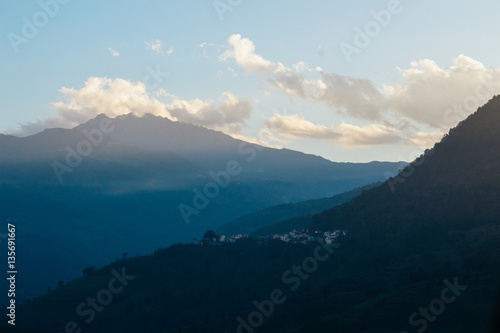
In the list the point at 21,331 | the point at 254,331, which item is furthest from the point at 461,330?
the point at 21,331

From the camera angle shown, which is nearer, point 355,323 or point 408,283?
point 355,323

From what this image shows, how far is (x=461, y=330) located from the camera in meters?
140

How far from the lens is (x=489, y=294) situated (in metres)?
158

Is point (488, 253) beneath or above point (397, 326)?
above

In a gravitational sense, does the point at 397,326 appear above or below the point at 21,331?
below

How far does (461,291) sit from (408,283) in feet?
105

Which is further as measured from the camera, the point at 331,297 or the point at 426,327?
the point at 331,297

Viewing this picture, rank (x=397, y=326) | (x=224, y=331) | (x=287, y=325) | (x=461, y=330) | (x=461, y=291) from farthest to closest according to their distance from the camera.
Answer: (x=224, y=331), (x=287, y=325), (x=461, y=291), (x=397, y=326), (x=461, y=330)

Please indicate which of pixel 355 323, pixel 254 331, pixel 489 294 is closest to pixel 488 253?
pixel 489 294

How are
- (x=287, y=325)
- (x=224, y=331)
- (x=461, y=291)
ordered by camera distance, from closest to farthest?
(x=461, y=291)
(x=287, y=325)
(x=224, y=331)

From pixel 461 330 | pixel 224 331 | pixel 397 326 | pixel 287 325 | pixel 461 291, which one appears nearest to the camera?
pixel 461 330

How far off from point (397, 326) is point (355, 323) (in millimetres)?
11786

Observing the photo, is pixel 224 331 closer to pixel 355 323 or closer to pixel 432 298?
pixel 355 323

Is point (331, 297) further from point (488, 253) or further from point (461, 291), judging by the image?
point (488, 253)
